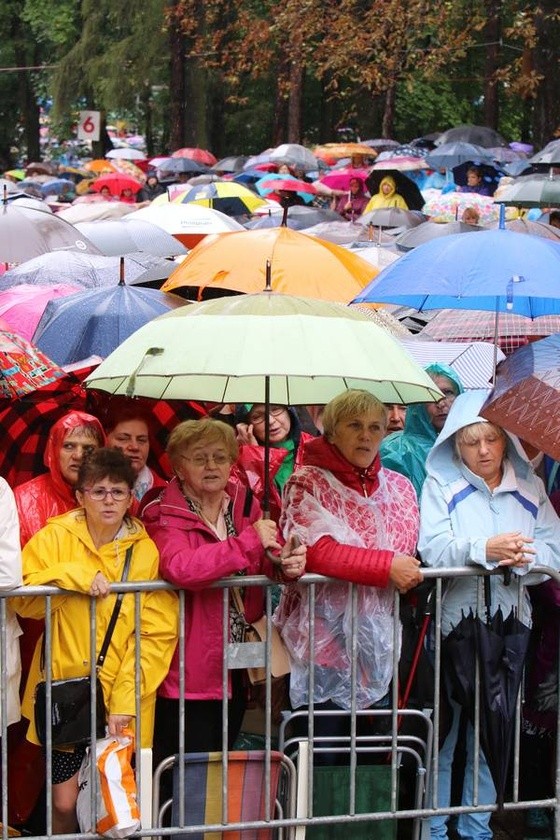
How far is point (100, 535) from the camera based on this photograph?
16.9ft

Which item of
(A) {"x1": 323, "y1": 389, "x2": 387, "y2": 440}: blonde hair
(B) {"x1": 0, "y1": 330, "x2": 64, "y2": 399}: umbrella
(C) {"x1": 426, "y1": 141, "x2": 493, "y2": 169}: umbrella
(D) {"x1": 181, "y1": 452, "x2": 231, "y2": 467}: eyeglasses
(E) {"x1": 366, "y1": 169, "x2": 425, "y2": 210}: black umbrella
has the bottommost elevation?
(D) {"x1": 181, "y1": 452, "x2": 231, "y2": 467}: eyeglasses

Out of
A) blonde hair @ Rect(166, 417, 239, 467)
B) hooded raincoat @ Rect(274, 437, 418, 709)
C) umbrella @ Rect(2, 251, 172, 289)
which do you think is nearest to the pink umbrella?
umbrella @ Rect(2, 251, 172, 289)

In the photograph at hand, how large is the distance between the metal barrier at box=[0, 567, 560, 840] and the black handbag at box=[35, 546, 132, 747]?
64 millimetres

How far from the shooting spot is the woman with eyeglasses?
6227 mm

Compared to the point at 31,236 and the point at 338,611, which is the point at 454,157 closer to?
the point at 31,236

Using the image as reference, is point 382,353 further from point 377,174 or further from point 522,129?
point 522,129

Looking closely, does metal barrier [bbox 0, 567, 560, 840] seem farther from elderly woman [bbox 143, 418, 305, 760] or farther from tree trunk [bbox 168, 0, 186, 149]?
tree trunk [bbox 168, 0, 186, 149]

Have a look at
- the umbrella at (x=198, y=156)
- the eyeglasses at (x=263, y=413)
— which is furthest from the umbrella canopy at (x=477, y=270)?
the umbrella at (x=198, y=156)

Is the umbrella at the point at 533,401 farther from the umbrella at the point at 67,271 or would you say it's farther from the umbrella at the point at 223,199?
the umbrella at the point at 223,199

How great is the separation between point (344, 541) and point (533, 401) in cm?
91

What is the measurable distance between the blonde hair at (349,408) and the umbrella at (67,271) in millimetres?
4252

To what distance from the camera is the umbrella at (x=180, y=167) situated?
32.5 metres

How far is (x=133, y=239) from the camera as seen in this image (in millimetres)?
12297

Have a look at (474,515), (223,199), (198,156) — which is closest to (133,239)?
(223,199)
